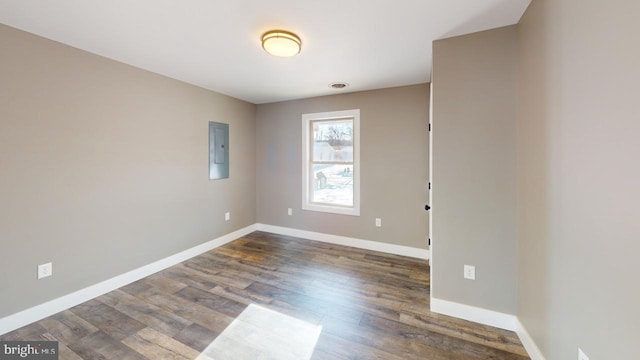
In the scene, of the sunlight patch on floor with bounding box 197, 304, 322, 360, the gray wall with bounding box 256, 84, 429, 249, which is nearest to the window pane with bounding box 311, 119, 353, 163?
the gray wall with bounding box 256, 84, 429, 249

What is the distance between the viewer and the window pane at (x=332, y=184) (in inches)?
158

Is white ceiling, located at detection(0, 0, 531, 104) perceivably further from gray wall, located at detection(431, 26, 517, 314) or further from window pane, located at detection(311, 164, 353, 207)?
window pane, located at detection(311, 164, 353, 207)

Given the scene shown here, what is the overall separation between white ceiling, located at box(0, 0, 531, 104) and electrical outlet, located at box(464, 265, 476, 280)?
1946 millimetres

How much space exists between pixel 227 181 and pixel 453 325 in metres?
3.51

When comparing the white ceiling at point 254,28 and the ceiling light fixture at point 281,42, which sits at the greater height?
the white ceiling at point 254,28

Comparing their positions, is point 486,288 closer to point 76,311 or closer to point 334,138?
point 334,138

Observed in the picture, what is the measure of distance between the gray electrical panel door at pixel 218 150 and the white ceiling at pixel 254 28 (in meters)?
1.00

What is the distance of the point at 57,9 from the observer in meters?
1.69

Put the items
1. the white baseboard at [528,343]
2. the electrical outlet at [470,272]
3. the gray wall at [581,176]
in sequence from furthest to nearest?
the electrical outlet at [470,272], the white baseboard at [528,343], the gray wall at [581,176]

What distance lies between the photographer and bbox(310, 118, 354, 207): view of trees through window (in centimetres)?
400

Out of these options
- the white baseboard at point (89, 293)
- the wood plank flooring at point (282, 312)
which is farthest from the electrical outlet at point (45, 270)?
the wood plank flooring at point (282, 312)

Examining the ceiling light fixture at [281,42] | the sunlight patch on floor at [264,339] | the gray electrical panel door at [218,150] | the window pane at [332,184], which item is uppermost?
the ceiling light fixture at [281,42]

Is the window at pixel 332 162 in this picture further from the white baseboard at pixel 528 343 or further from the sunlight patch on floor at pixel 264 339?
the white baseboard at pixel 528 343

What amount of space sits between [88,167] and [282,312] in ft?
7.59
